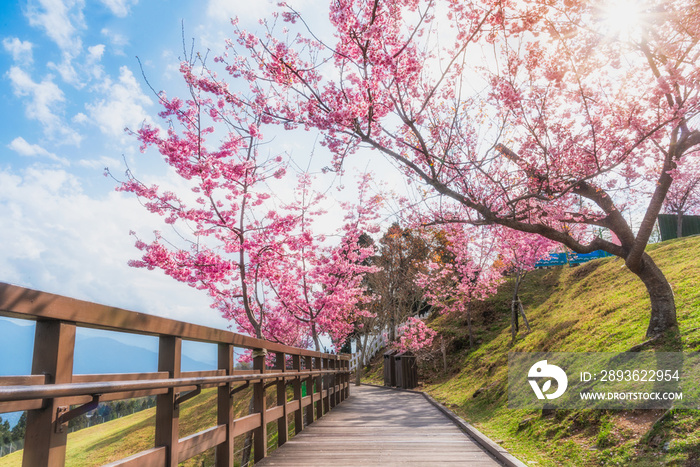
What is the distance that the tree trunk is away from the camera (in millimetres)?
7102

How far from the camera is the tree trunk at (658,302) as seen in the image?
7.10 meters

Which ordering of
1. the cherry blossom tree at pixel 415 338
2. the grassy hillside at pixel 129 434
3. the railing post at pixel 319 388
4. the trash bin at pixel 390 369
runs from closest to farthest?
the railing post at pixel 319 388
the grassy hillside at pixel 129 434
the cherry blossom tree at pixel 415 338
the trash bin at pixel 390 369

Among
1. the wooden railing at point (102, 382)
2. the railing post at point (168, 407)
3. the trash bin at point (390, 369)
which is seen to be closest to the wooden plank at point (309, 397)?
the wooden railing at point (102, 382)

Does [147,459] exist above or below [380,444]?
above

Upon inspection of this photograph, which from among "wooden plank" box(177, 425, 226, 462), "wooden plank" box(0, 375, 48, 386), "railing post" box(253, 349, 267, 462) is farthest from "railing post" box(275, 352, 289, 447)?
"wooden plank" box(0, 375, 48, 386)

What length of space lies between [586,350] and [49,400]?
8.45 m

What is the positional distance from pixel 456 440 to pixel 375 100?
5.04m

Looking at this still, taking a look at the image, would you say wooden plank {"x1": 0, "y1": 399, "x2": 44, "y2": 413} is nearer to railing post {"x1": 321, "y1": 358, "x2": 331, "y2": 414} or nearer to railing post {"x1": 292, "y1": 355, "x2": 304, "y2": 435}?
railing post {"x1": 292, "y1": 355, "x2": 304, "y2": 435}

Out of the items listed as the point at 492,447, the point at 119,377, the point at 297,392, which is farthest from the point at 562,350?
the point at 119,377

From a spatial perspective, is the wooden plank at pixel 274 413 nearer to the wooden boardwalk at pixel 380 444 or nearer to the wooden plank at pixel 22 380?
the wooden boardwalk at pixel 380 444

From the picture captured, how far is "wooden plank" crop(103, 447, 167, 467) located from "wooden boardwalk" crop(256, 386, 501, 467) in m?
2.26

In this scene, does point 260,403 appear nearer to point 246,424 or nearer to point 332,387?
point 246,424

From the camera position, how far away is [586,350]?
26.8ft

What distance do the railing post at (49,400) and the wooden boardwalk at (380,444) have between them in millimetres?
3247
